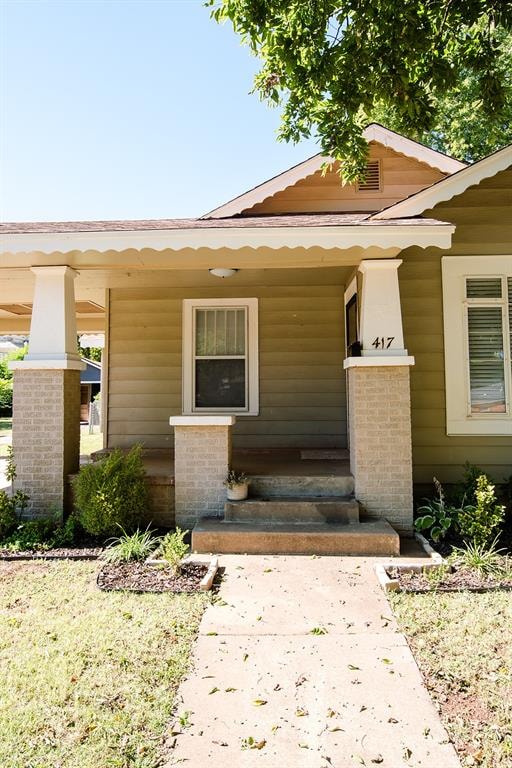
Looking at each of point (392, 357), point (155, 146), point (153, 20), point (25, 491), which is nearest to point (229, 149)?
point (155, 146)

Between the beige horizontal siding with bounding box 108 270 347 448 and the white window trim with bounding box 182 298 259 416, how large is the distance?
9 cm

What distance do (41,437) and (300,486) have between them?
9.66 ft

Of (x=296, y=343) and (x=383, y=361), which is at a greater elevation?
(x=296, y=343)

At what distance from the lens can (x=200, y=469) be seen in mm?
5109

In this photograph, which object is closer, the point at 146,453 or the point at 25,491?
the point at 25,491

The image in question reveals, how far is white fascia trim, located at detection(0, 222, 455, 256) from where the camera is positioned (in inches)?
183

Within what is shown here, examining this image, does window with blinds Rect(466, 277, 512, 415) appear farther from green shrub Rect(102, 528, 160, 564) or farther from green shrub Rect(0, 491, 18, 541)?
green shrub Rect(0, 491, 18, 541)

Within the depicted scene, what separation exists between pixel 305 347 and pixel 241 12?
4245 mm

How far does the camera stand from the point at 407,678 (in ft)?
8.54

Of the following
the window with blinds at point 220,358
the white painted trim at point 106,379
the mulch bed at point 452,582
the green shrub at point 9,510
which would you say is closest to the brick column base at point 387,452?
the mulch bed at point 452,582

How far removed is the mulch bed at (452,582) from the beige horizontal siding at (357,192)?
5223 mm

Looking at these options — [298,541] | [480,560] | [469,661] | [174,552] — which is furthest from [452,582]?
[174,552]

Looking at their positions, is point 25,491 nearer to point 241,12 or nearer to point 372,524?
point 372,524

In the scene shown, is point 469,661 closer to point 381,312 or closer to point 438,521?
point 438,521
